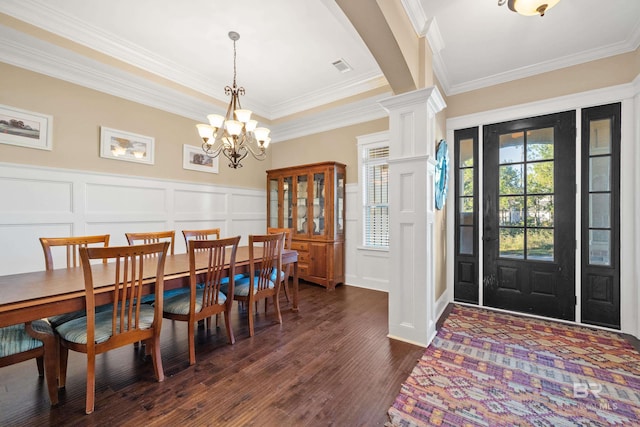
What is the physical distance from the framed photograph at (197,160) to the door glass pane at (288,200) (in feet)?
3.91

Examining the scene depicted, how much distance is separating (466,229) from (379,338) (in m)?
1.91

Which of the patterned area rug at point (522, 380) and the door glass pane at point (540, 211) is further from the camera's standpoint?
the door glass pane at point (540, 211)

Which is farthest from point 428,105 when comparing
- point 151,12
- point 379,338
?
point 151,12

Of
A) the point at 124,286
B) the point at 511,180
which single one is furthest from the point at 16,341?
the point at 511,180

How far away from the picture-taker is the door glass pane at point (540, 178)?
120 inches

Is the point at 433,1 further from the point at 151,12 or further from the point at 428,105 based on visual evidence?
the point at 151,12

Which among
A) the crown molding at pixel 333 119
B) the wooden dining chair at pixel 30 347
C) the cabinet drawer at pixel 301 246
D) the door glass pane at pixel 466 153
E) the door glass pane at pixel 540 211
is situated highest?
the crown molding at pixel 333 119

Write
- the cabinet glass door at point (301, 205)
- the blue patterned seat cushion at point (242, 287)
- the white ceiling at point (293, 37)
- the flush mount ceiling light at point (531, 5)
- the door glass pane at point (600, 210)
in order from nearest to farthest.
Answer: the flush mount ceiling light at point (531, 5)
the white ceiling at point (293, 37)
the blue patterned seat cushion at point (242, 287)
the door glass pane at point (600, 210)
the cabinet glass door at point (301, 205)

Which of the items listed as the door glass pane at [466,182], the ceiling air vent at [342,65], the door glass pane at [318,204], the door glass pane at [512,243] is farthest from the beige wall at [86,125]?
the door glass pane at [512,243]

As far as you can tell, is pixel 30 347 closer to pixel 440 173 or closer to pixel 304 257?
pixel 304 257

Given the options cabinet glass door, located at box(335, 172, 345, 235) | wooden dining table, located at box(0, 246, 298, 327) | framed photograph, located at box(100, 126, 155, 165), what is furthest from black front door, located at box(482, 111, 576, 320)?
framed photograph, located at box(100, 126, 155, 165)

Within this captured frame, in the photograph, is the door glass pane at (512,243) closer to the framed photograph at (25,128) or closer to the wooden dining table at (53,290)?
the wooden dining table at (53,290)

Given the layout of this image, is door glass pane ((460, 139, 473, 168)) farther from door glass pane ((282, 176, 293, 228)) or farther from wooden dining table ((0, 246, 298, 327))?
wooden dining table ((0, 246, 298, 327))

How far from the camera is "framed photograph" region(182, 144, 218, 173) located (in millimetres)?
4105
